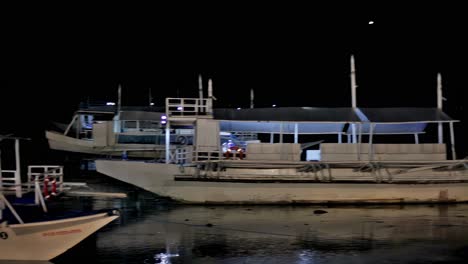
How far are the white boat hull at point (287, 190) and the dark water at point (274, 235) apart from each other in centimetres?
61

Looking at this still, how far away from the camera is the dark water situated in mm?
14219

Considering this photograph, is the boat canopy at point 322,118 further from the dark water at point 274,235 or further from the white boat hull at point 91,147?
the white boat hull at point 91,147

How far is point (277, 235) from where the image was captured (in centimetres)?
1702

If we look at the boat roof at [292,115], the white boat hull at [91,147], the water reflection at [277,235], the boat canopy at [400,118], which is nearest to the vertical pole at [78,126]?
the white boat hull at [91,147]

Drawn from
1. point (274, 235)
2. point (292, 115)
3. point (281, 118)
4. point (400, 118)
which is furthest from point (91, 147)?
point (274, 235)

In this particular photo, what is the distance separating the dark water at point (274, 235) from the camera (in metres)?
14.2

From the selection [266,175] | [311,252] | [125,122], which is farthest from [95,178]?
[311,252]

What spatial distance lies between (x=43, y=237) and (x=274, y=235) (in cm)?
700

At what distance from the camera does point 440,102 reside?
2666 cm

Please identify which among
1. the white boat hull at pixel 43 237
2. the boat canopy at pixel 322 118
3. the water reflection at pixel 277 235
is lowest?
the water reflection at pixel 277 235

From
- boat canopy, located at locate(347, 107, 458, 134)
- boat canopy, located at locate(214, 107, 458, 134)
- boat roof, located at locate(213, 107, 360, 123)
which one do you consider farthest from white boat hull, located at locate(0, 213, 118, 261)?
boat canopy, located at locate(347, 107, 458, 134)

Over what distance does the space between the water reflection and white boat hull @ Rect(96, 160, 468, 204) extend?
25.0 inches

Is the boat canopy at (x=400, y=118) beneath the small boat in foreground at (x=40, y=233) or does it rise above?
above

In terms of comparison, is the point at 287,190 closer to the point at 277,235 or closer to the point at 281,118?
the point at 281,118
